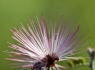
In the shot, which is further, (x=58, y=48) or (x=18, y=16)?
(x=18, y=16)

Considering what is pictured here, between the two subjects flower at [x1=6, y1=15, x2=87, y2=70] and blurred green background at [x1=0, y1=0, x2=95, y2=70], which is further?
blurred green background at [x1=0, y1=0, x2=95, y2=70]

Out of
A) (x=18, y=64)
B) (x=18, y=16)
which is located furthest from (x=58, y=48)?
(x=18, y=16)

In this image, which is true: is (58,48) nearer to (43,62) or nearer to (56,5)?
(43,62)

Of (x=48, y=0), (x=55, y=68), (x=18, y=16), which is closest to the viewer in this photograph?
(x=55, y=68)

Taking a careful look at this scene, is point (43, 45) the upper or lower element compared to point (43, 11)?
lower

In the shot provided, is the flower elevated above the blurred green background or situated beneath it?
situated beneath

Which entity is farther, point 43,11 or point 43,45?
point 43,11
